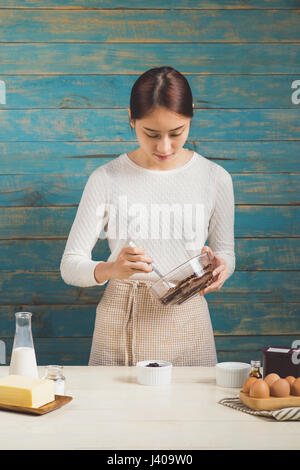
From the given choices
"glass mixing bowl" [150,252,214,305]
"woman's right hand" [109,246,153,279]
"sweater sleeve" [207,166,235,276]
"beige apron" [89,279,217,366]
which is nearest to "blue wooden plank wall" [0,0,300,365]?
"sweater sleeve" [207,166,235,276]

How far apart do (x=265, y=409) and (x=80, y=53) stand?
5.93 ft

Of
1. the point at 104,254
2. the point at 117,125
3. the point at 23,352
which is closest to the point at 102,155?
the point at 117,125

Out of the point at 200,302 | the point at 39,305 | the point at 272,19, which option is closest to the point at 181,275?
the point at 200,302

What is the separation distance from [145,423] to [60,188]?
1.46 m

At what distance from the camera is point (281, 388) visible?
1339 mm

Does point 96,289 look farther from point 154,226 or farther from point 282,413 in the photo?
point 282,413

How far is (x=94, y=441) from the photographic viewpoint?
115 cm

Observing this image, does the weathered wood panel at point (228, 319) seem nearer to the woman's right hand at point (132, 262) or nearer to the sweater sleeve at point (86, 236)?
the sweater sleeve at point (86, 236)

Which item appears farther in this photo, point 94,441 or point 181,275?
point 181,275

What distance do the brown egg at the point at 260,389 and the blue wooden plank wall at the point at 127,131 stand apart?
123 cm

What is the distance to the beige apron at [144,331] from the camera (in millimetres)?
1932

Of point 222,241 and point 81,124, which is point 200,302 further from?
point 81,124

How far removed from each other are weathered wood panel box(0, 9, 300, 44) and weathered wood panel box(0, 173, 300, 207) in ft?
2.06

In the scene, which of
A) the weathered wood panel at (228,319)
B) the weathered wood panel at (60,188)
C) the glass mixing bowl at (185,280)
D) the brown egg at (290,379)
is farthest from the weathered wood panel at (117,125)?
the brown egg at (290,379)
